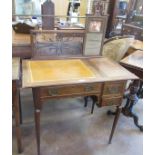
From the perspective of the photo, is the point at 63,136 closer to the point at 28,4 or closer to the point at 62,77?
the point at 62,77

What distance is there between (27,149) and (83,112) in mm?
798

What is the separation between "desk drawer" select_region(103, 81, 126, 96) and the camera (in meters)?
1.40

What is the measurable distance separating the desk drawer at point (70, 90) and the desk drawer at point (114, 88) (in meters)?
0.06

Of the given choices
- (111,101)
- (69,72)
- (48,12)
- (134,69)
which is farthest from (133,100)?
(48,12)

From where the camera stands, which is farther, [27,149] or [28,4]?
[28,4]

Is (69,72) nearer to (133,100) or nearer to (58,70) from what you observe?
(58,70)

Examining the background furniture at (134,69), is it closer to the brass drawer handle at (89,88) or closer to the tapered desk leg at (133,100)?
the tapered desk leg at (133,100)

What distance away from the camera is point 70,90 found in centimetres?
131

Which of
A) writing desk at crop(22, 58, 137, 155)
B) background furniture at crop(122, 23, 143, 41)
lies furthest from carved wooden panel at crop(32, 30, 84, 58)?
background furniture at crop(122, 23, 143, 41)

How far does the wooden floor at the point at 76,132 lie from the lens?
65.7 inches

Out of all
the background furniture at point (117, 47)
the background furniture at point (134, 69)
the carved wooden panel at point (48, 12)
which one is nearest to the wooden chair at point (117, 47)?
the background furniture at point (117, 47)

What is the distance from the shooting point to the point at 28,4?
307 cm

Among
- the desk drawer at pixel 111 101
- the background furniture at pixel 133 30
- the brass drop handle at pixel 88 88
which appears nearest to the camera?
the brass drop handle at pixel 88 88
